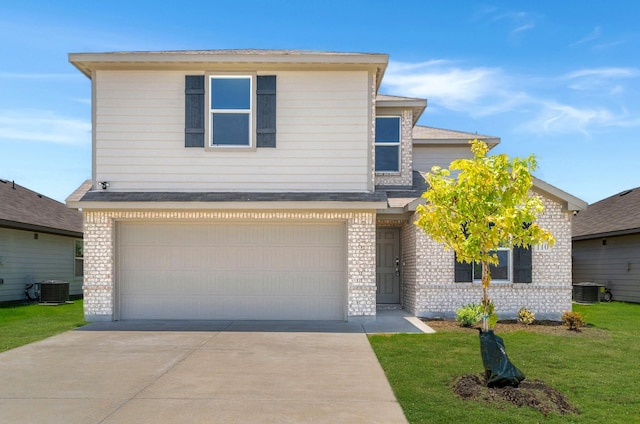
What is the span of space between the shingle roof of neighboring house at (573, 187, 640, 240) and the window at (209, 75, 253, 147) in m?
Answer: 14.0

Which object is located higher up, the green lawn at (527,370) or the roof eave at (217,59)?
the roof eave at (217,59)

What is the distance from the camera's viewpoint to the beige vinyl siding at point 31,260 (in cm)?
1830

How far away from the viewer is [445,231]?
7402 millimetres

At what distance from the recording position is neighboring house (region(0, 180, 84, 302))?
60.0ft

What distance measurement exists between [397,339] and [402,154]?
21.9 feet

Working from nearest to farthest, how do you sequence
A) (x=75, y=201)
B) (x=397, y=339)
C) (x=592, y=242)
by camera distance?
(x=397, y=339), (x=75, y=201), (x=592, y=242)

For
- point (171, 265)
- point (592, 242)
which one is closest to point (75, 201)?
point (171, 265)

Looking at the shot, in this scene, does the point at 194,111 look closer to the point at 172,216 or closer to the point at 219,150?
the point at 219,150

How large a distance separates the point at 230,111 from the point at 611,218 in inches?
675

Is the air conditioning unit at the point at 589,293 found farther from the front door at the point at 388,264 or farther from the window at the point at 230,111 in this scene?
the window at the point at 230,111

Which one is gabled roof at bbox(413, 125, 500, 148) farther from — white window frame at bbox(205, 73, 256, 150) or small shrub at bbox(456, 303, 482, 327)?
small shrub at bbox(456, 303, 482, 327)

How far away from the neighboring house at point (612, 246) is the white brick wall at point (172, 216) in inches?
450

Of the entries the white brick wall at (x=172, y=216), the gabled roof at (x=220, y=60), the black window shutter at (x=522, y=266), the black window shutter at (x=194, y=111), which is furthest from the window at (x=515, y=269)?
the black window shutter at (x=194, y=111)

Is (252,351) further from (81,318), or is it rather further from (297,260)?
(81,318)
